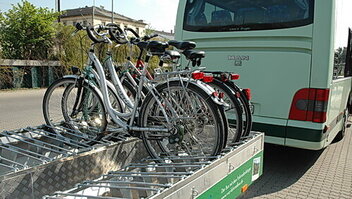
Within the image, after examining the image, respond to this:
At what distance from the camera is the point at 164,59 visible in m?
2.92

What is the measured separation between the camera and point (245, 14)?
4738mm

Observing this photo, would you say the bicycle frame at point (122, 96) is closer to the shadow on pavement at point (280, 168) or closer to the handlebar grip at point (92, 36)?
the handlebar grip at point (92, 36)

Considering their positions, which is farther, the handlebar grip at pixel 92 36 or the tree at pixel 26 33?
the tree at pixel 26 33

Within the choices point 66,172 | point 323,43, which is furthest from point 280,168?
point 66,172

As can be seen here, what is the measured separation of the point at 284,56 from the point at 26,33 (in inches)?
666

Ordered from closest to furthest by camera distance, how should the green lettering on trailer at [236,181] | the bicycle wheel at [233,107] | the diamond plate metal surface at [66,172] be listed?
1. the green lettering on trailer at [236,181]
2. the diamond plate metal surface at [66,172]
3. the bicycle wheel at [233,107]

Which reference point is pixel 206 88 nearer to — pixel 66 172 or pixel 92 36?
pixel 66 172

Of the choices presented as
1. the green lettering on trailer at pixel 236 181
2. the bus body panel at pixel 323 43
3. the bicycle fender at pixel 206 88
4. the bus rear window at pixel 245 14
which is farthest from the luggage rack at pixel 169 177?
the bus rear window at pixel 245 14

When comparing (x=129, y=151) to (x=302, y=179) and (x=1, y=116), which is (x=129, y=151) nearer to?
(x=302, y=179)

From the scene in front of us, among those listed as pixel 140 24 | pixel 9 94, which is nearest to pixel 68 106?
pixel 9 94

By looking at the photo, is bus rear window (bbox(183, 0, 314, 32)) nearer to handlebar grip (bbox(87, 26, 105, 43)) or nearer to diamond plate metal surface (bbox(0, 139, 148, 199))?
handlebar grip (bbox(87, 26, 105, 43))

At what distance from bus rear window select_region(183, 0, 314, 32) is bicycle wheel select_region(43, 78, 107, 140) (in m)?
2.32

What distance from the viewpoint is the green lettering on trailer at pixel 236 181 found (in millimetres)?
2215

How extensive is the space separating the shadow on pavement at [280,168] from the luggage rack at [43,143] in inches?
78.8
